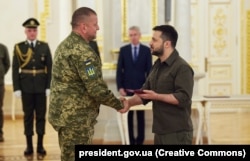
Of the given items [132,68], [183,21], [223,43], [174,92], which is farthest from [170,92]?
[223,43]

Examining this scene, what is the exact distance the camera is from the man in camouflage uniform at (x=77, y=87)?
12.2ft

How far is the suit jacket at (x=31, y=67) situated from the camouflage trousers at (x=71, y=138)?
8.93ft

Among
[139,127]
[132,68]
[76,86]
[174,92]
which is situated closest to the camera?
[174,92]

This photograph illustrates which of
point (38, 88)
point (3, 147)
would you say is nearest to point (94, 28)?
point (38, 88)

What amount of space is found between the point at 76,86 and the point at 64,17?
22.2 ft

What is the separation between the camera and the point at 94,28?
3.84 meters

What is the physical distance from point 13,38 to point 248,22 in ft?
15.0

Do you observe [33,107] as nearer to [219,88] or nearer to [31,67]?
[31,67]

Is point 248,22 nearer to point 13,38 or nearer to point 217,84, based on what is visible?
point 217,84

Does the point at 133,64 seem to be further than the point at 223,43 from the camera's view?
No

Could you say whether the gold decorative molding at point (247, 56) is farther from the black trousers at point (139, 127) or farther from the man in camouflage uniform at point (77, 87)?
the man in camouflage uniform at point (77, 87)

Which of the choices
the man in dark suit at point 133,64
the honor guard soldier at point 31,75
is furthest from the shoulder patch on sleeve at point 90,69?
the man in dark suit at point 133,64

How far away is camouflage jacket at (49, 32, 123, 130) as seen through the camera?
3723mm

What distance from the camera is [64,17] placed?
10.4 metres
